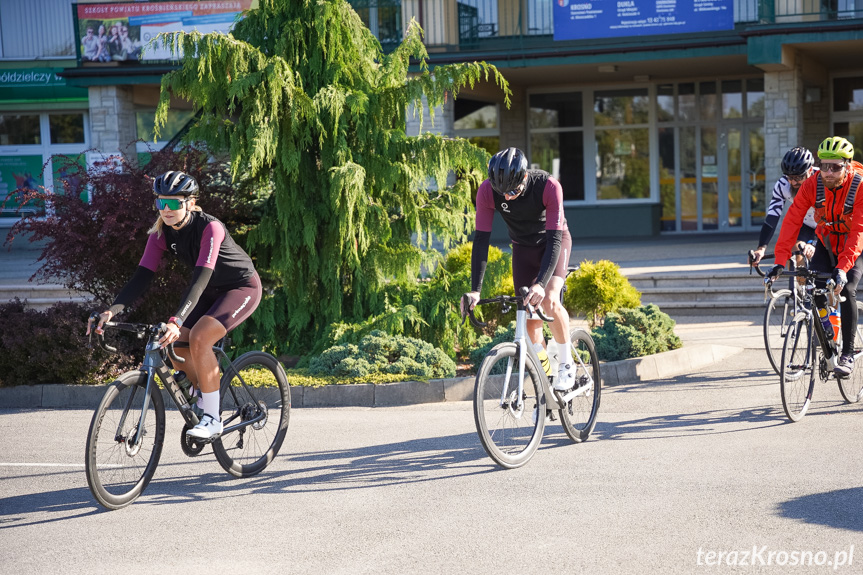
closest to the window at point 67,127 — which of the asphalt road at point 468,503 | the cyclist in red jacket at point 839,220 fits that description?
the asphalt road at point 468,503

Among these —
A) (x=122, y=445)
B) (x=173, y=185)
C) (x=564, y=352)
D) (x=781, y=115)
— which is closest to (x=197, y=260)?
(x=173, y=185)

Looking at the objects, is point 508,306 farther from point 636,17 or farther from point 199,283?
point 636,17

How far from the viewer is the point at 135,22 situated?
2005 centimetres

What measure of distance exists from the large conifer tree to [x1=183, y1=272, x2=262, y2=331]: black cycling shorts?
3.29m

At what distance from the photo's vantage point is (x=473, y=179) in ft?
33.1

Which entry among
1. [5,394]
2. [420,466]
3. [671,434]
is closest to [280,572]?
[420,466]

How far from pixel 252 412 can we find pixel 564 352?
2.03 m

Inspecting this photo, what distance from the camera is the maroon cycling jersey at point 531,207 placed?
20.1ft

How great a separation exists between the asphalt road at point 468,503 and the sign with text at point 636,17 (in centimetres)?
1225

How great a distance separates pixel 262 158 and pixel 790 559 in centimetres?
629

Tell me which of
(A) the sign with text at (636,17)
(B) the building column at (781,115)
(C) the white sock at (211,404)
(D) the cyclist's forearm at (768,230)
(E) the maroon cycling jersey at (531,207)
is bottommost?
(C) the white sock at (211,404)

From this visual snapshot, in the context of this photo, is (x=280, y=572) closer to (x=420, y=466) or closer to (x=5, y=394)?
(x=420, y=466)

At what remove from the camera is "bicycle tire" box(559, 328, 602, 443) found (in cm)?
654

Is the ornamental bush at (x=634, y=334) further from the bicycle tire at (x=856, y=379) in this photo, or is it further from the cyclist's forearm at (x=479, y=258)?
the cyclist's forearm at (x=479, y=258)
